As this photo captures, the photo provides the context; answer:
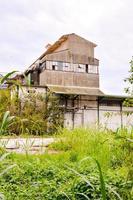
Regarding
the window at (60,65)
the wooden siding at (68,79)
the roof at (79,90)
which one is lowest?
the roof at (79,90)

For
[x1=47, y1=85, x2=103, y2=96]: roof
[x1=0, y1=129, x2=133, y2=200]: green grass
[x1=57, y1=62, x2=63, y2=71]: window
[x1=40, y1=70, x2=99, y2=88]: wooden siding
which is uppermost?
[x1=57, y1=62, x2=63, y2=71]: window

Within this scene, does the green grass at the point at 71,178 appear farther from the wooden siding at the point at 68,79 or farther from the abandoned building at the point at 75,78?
the wooden siding at the point at 68,79

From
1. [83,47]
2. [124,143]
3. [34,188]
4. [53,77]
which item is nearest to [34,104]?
[53,77]

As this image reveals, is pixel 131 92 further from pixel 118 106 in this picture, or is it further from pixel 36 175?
pixel 118 106

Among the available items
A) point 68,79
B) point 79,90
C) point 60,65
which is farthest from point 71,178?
point 60,65

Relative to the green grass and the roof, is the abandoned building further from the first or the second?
the green grass

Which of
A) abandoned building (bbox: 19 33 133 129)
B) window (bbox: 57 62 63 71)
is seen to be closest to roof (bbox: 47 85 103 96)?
abandoned building (bbox: 19 33 133 129)

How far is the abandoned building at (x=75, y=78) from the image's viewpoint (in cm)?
2219

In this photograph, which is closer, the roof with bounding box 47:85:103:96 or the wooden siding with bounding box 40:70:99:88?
the roof with bounding box 47:85:103:96

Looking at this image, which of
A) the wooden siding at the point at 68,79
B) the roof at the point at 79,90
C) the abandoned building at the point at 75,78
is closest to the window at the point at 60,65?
the abandoned building at the point at 75,78

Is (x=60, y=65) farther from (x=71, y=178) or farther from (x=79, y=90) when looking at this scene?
(x=71, y=178)

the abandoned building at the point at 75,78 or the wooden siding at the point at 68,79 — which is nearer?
the abandoned building at the point at 75,78

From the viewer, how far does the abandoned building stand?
22188 millimetres

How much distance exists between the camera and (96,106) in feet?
75.6
